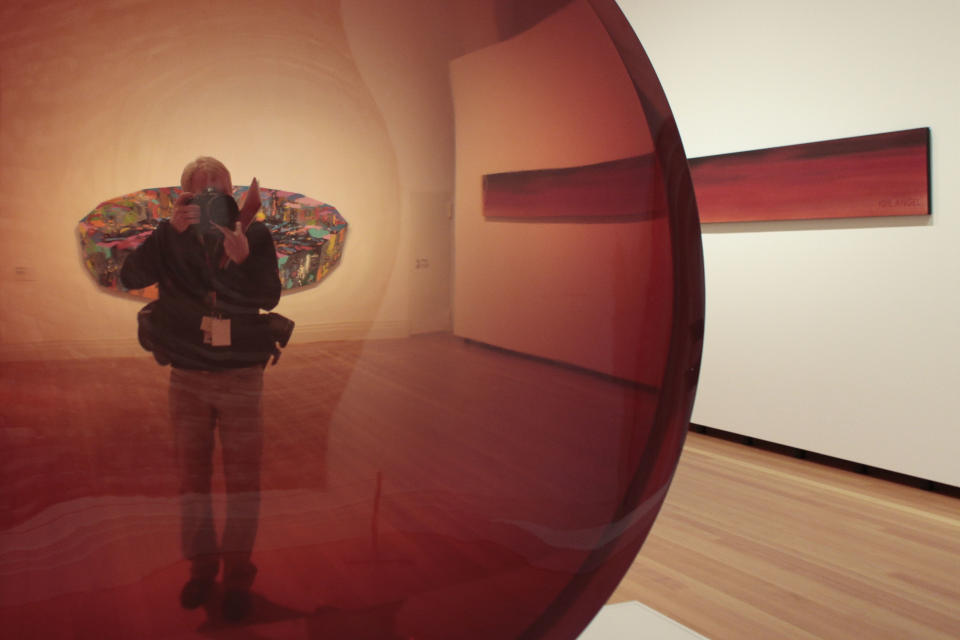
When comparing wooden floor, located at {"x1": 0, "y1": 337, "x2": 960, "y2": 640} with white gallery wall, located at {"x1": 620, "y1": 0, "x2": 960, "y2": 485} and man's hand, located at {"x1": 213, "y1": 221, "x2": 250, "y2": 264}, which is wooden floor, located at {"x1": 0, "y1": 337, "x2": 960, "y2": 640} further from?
white gallery wall, located at {"x1": 620, "y1": 0, "x2": 960, "y2": 485}

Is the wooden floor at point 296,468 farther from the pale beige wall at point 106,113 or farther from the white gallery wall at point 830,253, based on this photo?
the white gallery wall at point 830,253

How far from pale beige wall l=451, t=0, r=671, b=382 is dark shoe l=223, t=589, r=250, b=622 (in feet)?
0.37

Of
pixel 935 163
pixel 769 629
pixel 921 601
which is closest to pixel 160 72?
pixel 769 629

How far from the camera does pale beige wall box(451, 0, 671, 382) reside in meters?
0.28

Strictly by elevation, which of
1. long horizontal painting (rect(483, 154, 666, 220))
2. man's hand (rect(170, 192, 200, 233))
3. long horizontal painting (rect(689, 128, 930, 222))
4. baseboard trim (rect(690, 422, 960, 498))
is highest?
long horizontal painting (rect(689, 128, 930, 222))

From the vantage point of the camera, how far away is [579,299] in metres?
0.29

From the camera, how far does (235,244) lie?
0.25 m

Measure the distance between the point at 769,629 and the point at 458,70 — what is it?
195 cm

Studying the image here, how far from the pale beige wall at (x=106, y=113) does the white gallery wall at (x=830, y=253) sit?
11.4 feet

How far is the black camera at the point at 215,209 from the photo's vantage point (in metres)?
0.25

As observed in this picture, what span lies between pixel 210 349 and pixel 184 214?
44mm

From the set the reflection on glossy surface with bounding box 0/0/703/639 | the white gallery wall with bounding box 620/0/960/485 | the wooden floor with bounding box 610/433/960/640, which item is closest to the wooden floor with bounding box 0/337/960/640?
the reflection on glossy surface with bounding box 0/0/703/639

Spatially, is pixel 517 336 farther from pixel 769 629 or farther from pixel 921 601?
pixel 921 601

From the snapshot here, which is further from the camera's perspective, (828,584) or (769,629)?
(828,584)
